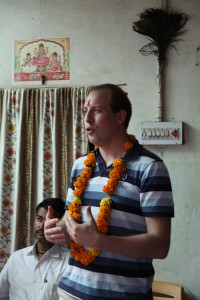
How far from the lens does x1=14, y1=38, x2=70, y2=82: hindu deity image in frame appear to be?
119 inches

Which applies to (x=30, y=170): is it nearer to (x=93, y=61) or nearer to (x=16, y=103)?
(x=16, y=103)

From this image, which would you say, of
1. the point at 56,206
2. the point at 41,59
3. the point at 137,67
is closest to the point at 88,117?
the point at 56,206

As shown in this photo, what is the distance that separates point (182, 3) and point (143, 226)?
2141 mm

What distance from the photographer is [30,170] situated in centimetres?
297

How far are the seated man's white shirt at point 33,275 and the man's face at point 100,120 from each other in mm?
1107

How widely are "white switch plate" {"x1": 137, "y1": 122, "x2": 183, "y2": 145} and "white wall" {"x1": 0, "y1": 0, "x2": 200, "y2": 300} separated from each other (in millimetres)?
71

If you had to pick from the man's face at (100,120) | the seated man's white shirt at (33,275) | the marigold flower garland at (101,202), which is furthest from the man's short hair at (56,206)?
the man's face at (100,120)

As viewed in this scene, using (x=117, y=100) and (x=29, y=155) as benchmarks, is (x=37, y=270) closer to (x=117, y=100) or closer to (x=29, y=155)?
(x=29, y=155)

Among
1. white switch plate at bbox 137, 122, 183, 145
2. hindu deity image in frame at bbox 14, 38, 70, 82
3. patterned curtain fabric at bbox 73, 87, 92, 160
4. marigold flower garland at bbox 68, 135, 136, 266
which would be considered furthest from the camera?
hindu deity image in frame at bbox 14, 38, 70, 82

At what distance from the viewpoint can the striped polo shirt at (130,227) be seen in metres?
1.25

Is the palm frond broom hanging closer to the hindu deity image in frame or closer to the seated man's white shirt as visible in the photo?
the hindu deity image in frame

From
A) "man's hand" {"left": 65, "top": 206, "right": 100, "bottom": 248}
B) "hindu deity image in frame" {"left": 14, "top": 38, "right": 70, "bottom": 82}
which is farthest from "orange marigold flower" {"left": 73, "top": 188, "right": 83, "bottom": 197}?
"hindu deity image in frame" {"left": 14, "top": 38, "right": 70, "bottom": 82}

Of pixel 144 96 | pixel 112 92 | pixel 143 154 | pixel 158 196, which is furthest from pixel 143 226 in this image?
pixel 144 96

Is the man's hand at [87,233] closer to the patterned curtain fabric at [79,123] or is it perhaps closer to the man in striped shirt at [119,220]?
the man in striped shirt at [119,220]
